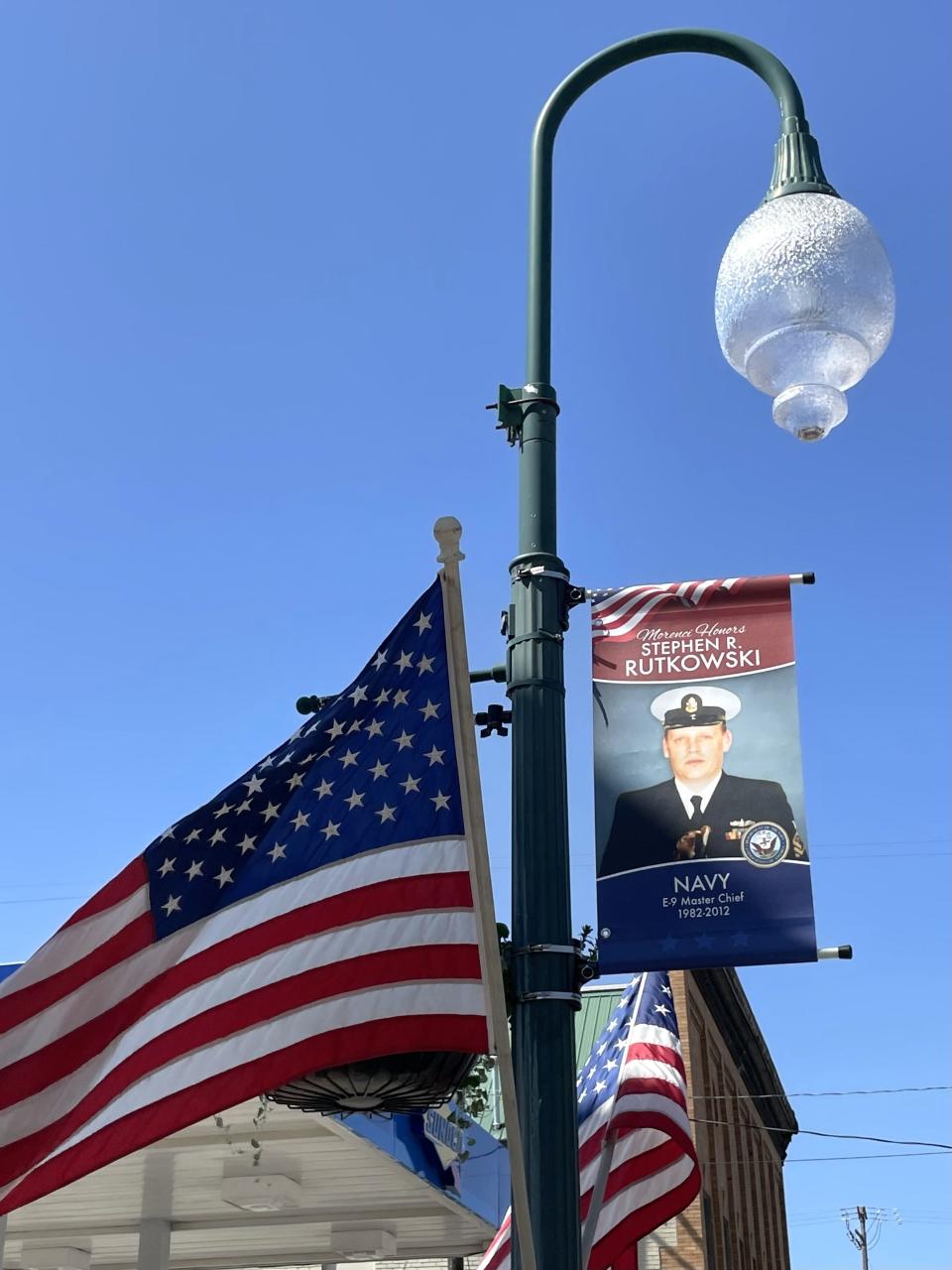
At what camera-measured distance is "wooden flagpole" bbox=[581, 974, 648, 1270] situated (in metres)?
5.40

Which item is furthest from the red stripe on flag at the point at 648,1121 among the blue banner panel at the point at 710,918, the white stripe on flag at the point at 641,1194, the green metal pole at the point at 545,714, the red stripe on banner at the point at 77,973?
the red stripe on banner at the point at 77,973

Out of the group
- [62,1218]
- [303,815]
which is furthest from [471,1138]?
[303,815]

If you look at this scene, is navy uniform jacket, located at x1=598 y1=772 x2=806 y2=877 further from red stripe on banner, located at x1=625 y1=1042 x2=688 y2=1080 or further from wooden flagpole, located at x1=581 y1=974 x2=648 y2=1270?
red stripe on banner, located at x1=625 y1=1042 x2=688 y2=1080

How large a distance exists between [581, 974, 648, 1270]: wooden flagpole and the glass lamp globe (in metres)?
2.77

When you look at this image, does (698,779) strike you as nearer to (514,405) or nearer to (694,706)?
(694,706)

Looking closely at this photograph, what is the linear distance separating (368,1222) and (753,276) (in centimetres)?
1357

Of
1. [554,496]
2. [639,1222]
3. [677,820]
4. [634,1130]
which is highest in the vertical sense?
[554,496]

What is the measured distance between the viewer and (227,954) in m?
4.99

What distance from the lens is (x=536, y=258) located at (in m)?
5.62

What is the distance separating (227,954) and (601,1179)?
174 cm

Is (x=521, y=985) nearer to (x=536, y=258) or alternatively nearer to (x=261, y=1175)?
(x=536, y=258)

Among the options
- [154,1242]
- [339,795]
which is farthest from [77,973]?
[154,1242]

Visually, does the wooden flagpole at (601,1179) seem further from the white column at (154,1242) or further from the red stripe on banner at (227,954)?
the white column at (154,1242)

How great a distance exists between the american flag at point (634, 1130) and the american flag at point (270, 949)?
1888 mm
